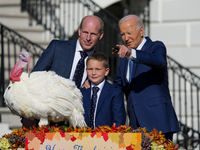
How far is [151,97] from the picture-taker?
288 cm

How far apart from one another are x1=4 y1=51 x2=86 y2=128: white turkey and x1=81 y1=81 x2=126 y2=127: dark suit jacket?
332 mm

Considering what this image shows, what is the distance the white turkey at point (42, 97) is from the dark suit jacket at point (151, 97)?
0.65 meters

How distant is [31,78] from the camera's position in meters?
2.43

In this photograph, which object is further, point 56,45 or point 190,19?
point 190,19

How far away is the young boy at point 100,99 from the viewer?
2830mm

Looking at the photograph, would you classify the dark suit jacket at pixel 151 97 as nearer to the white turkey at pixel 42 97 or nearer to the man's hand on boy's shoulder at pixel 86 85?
the man's hand on boy's shoulder at pixel 86 85

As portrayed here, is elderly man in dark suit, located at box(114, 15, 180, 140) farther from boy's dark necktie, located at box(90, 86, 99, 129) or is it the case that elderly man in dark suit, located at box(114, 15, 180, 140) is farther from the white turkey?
the white turkey

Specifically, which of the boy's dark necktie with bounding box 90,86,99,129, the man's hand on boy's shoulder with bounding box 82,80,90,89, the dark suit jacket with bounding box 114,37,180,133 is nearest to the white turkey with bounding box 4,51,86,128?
the boy's dark necktie with bounding box 90,86,99,129

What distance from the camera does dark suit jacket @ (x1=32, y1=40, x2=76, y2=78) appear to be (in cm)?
301

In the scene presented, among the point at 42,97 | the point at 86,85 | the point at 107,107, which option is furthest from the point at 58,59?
the point at 42,97

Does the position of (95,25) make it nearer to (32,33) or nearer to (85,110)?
(85,110)

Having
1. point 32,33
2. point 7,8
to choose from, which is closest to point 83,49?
point 32,33

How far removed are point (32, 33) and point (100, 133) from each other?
5569mm

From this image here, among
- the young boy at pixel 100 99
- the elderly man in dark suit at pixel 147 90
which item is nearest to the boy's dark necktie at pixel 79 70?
the young boy at pixel 100 99
